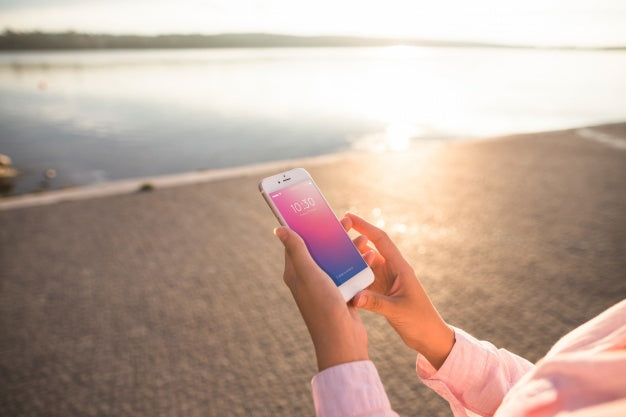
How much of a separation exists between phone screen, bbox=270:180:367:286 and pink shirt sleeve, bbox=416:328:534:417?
0.41 meters

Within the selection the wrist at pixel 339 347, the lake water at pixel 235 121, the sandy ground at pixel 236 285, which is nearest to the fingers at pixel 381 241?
the wrist at pixel 339 347

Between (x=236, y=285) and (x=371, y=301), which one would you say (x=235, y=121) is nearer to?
(x=236, y=285)

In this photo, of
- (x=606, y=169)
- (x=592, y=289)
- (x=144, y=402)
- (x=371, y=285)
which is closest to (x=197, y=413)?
(x=144, y=402)

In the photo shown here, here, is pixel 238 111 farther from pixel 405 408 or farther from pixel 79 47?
pixel 79 47

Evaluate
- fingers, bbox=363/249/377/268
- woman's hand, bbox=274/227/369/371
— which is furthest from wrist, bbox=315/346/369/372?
fingers, bbox=363/249/377/268

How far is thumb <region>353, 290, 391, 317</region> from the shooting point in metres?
1.22

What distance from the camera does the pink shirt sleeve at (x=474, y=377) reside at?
122cm

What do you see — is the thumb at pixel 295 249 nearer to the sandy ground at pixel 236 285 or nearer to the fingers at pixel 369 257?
the fingers at pixel 369 257

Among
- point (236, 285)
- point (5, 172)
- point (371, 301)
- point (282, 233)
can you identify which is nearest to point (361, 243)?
point (371, 301)

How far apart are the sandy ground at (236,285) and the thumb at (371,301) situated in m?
1.37

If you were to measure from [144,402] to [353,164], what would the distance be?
567 cm

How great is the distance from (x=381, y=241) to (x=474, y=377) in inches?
20.2

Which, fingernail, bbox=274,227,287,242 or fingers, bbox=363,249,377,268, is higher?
fingernail, bbox=274,227,287,242

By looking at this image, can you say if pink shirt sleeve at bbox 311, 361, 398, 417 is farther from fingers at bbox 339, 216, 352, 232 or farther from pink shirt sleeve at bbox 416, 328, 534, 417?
fingers at bbox 339, 216, 352, 232
